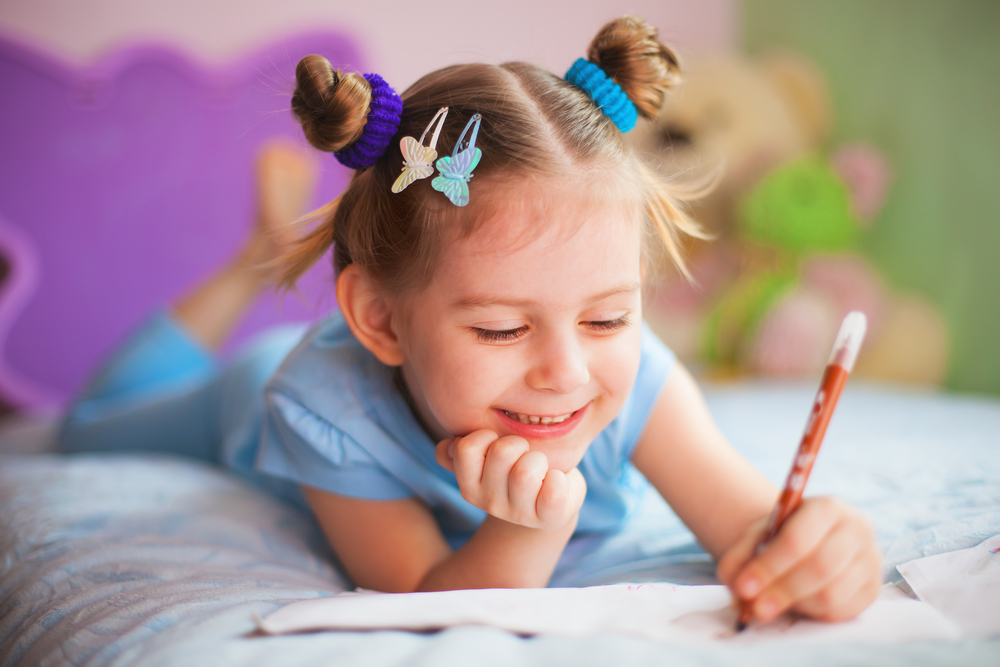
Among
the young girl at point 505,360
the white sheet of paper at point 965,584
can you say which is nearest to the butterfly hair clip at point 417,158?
the young girl at point 505,360

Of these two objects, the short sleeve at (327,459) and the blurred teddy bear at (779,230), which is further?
the blurred teddy bear at (779,230)

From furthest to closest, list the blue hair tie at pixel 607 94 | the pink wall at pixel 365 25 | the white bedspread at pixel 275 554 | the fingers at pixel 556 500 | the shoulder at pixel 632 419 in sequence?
the pink wall at pixel 365 25, the shoulder at pixel 632 419, the blue hair tie at pixel 607 94, the fingers at pixel 556 500, the white bedspread at pixel 275 554

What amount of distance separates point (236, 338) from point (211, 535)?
1.35m

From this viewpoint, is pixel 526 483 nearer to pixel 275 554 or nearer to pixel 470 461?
pixel 470 461

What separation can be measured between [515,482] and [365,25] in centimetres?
192

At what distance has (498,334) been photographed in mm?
650

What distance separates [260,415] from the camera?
3.68ft

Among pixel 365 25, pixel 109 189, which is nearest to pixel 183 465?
pixel 109 189

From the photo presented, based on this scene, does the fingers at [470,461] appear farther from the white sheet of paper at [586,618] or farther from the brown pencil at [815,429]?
the brown pencil at [815,429]

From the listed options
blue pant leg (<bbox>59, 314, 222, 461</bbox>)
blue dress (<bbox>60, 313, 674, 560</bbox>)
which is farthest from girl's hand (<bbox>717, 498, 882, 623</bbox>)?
blue pant leg (<bbox>59, 314, 222, 461</bbox>)

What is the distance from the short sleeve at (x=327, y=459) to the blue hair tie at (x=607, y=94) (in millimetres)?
458

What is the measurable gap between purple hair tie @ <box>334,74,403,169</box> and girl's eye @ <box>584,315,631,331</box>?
0.28 metres

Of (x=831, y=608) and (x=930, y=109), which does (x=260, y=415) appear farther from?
(x=930, y=109)

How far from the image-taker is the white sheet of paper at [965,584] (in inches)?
20.2
